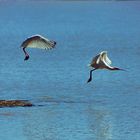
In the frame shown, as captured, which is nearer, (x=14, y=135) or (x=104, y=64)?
(x=104, y=64)

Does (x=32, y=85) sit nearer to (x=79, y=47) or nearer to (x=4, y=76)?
(x=4, y=76)

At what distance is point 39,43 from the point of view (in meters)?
26.1

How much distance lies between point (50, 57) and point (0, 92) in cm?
2361

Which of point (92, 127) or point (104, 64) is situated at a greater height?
point (104, 64)

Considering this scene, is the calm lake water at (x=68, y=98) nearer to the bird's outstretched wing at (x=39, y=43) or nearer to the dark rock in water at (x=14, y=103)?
the dark rock in water at (x=14, y=103)

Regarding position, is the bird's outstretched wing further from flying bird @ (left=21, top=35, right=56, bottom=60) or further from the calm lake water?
the calm lake water

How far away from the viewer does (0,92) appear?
130 ft

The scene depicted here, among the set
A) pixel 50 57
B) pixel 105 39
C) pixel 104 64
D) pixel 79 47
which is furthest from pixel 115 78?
pixel 105 39

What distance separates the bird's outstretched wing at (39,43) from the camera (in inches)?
1016

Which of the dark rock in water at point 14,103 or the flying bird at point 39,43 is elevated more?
the flying bird at point 39,43

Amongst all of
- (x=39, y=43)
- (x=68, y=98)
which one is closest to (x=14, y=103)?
(x=68, y=98)

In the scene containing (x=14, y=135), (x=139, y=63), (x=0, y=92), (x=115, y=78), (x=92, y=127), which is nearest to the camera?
(x=14, y=135)

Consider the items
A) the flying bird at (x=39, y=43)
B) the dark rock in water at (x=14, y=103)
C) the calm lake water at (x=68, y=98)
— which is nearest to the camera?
the flying bird at (x=39, y=43)

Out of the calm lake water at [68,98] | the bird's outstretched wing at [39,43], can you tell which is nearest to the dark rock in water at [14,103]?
the calm lake water at [68,98]
